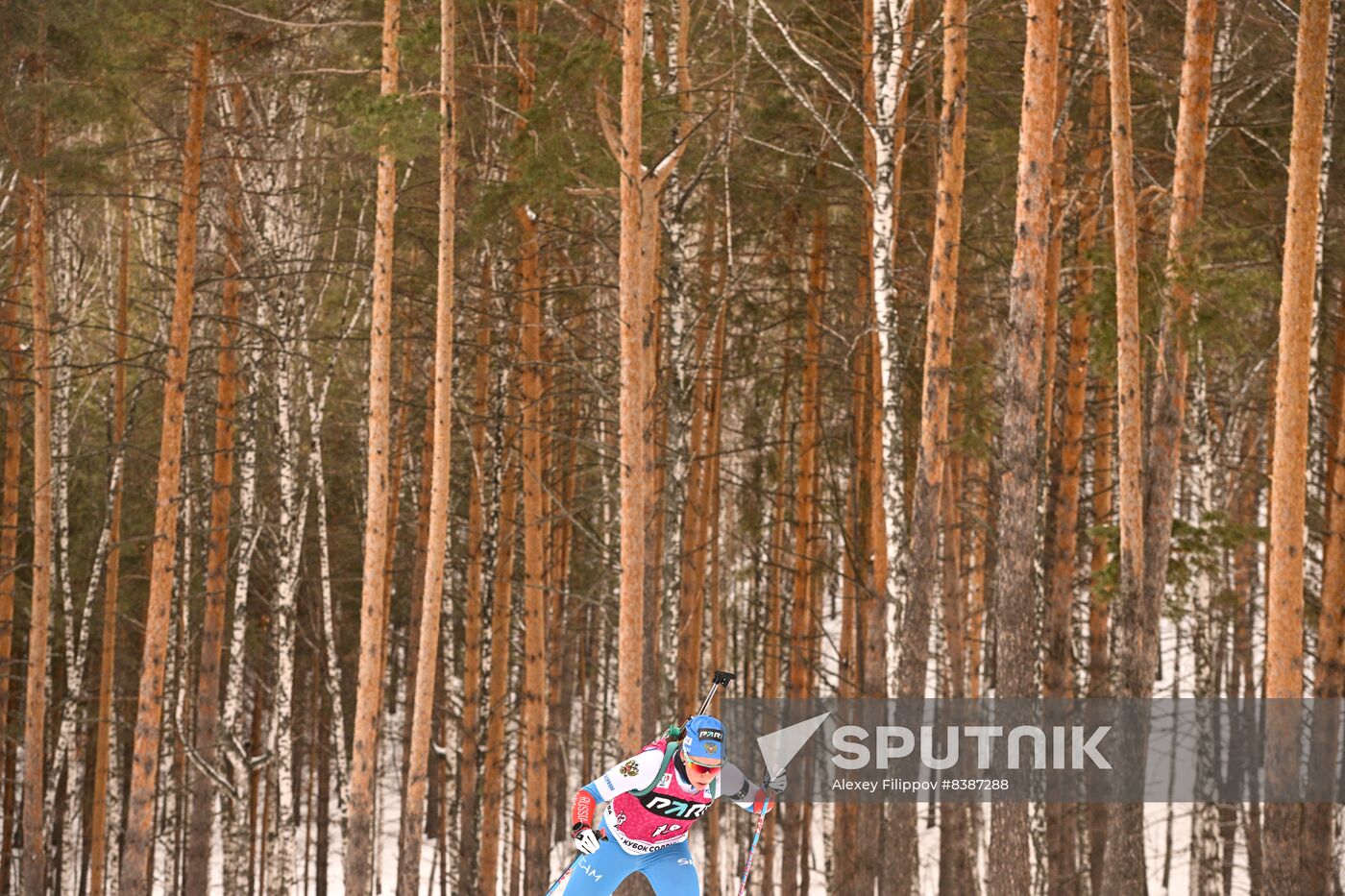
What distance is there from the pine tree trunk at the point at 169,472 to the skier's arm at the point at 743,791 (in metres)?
6.43

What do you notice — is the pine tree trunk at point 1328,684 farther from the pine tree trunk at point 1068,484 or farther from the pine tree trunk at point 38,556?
the pine tree trunk at point 38,556

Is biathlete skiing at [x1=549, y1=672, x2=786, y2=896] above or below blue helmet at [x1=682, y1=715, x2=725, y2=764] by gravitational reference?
below

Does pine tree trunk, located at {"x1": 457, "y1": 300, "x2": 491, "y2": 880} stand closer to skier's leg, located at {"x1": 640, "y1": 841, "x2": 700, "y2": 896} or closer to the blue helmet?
skier's leg, located at {"x1": 640, "y1": 841, "x2": 700, "y2": 896}

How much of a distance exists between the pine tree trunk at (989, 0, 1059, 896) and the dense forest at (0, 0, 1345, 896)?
0.10 feet

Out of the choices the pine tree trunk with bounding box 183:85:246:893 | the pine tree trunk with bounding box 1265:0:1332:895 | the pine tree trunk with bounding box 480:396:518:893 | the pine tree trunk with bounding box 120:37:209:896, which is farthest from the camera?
the pine tree trunk with bounding box 480:396:518:893

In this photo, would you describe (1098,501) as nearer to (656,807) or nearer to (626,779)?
(656,807)

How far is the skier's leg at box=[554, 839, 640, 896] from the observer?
22.6 ft

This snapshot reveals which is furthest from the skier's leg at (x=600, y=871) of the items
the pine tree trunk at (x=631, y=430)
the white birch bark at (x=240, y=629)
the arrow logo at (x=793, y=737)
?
the white birch bark at (x=240, y=629)

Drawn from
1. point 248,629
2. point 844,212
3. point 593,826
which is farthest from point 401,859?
point 248,629

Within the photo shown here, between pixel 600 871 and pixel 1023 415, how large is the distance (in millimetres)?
4077

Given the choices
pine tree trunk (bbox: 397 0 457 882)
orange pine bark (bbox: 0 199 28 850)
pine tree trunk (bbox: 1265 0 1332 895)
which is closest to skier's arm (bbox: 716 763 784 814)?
pine tree trunk (bbox: 1265 0 1332 895)

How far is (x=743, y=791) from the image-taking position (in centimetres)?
690

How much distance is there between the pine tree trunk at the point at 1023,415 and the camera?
8.36 meters

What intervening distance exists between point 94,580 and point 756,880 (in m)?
12.3
